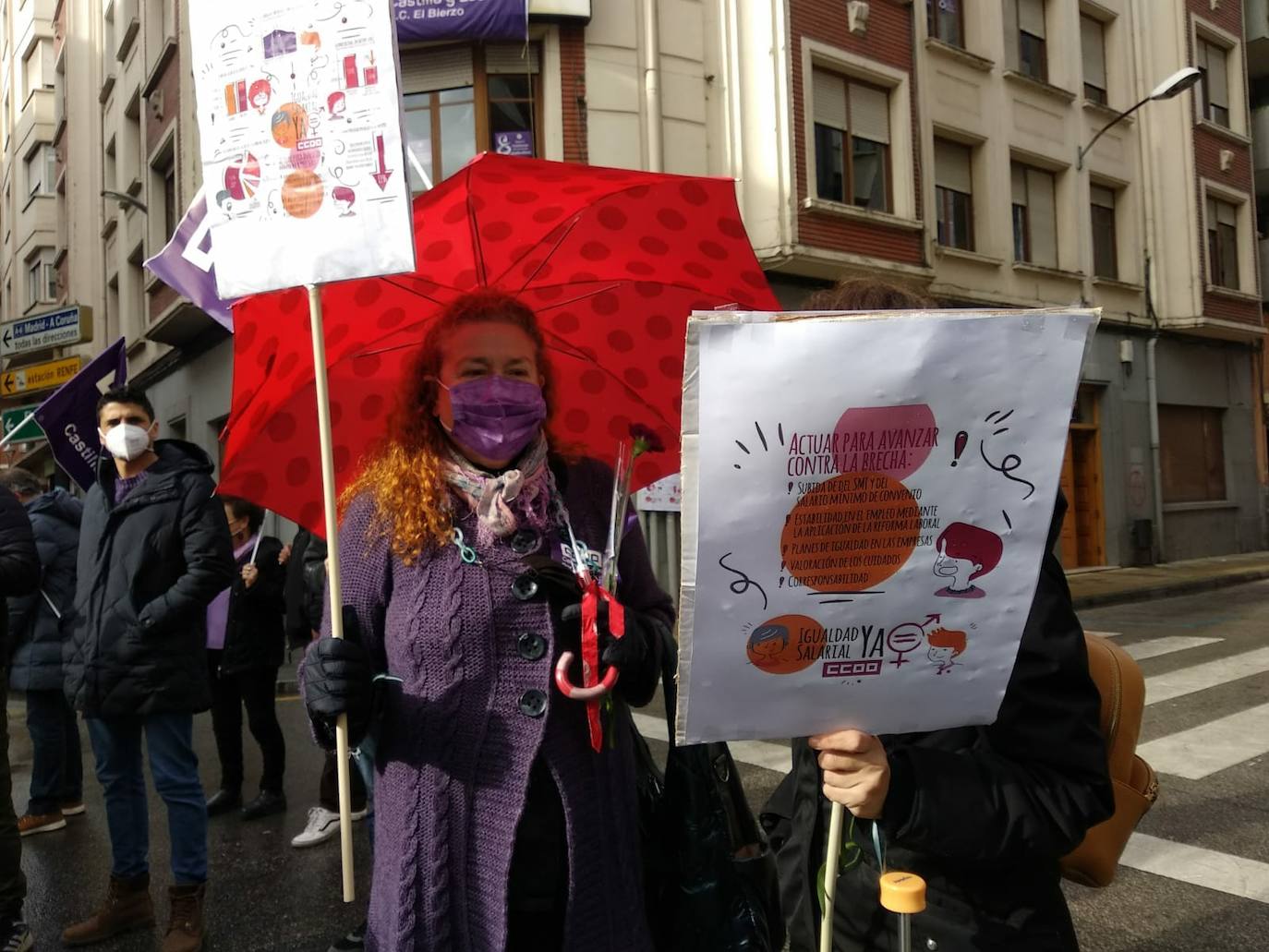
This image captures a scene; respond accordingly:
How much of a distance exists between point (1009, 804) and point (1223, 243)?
74.7ft

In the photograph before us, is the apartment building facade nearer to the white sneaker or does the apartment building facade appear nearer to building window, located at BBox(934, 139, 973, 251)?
building window, located at BBox(934, 139, 973, 251)

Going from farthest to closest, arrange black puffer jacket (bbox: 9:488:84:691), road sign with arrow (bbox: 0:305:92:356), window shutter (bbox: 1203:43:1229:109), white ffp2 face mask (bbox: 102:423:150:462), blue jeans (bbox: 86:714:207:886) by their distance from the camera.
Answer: window shutter (bbox: 1203:43:1229:109) → road sign with arrow (bbox: 0:305:92:356) → black puffer jacket (bbox: 9:488:84:691) → white ffp2 face mask (bbox: 102:423:150:462) → blue jeans (bbox: 86:714:207:886)

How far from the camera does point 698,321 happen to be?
40.6 inches

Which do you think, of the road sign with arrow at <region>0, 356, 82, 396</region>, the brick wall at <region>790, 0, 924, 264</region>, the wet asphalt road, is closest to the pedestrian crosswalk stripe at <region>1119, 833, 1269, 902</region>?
the wet asphalt road

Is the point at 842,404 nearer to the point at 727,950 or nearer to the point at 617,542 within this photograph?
the point at 617,542

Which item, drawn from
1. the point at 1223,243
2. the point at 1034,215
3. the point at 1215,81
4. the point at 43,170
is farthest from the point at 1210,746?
the point at 43,170

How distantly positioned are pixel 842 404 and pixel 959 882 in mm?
809

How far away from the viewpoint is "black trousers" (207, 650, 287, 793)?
5.23 meters

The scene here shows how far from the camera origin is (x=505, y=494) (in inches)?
75.4

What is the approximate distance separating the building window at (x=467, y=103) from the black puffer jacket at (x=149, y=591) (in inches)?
356

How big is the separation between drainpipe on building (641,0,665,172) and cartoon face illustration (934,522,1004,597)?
37.5 ft

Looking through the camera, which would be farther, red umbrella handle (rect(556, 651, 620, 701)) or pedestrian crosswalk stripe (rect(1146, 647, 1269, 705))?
pedestrian crosswalk stripe (rect(1146, 647, 1269, 705))

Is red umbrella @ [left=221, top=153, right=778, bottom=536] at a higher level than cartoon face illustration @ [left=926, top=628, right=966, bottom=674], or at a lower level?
higher

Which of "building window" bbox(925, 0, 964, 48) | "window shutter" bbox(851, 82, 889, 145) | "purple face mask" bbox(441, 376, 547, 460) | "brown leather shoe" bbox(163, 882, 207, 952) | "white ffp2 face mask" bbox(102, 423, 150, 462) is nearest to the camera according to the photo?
"purple face mask" bbox(441, 376, 547, 460)
